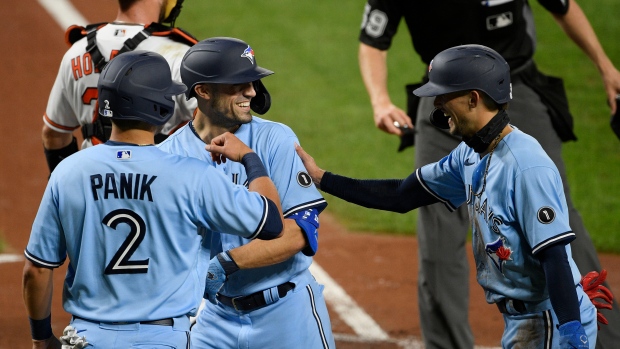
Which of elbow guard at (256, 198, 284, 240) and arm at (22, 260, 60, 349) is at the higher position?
elbow guard at (256, 198, 284, 240)

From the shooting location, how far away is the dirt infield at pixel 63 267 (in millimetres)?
6477

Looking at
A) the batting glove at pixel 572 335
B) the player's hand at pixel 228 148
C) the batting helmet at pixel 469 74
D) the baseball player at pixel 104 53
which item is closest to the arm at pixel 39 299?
the player's hand at pixel 228 148

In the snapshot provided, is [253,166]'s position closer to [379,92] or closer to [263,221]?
[263,221]

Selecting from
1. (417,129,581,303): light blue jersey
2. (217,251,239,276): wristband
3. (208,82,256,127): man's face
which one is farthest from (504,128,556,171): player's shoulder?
(217,251,239,276): wristband

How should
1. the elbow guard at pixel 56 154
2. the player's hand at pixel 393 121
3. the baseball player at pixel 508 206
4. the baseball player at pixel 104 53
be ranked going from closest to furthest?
the baseball player at pixel 508 206, the baseball player at pixel 104 53, the player's hand at pixel 393 121, the elbow guard at pixel 56 154

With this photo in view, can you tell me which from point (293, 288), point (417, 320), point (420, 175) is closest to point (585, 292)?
point (420, 175)

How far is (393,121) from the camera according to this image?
529 centimetres

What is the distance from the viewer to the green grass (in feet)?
30.9

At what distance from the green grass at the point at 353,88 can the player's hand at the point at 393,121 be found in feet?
11.7

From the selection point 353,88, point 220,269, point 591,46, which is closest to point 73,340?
point 220,269

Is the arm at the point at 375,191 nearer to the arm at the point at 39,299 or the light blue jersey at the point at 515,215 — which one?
the light blue jersey at the point at 515,215

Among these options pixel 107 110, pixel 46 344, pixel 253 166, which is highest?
pixel 107 110

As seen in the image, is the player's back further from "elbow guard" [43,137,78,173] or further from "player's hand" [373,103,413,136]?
"player's hand" [373,103,413,136]

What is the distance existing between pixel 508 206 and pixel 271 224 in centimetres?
93
